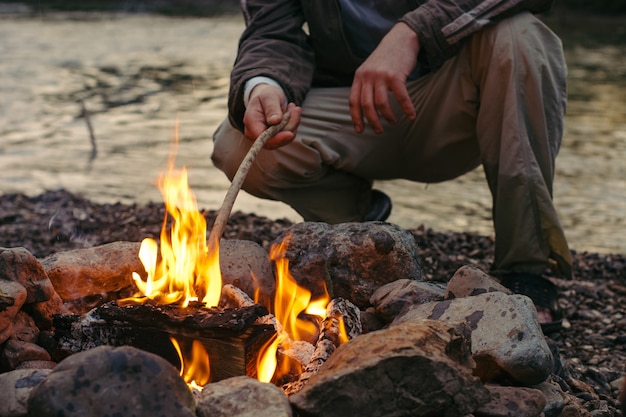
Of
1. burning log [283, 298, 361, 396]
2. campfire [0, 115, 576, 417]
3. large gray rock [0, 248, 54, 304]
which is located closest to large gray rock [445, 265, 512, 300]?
campfire [0, 115, 576, 417]

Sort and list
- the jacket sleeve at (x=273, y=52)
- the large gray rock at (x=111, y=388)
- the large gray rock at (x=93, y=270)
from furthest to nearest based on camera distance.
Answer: the jacket sleeve at (x=273, y=52) < the large gray rock at (x=93, y=270) < the large gray rock at (x=111, y=388)

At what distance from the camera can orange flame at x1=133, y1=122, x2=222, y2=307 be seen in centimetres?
222

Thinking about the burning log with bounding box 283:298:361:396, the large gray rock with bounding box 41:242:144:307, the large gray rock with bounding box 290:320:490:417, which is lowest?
the large gray rock with bounding box 41:242:144:307

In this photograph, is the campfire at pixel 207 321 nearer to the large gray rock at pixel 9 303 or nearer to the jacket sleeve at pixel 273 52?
the large gray rock at pixel 9 303

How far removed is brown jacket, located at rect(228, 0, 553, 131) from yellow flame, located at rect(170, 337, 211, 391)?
1111 mm

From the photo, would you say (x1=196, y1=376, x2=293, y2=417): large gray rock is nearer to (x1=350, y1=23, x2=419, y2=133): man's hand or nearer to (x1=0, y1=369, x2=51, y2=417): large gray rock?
(x1=0, y1=369, x2=51, y2=417): large gray rock

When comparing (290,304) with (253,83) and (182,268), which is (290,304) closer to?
(182,268)

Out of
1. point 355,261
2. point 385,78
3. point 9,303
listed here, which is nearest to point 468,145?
point 385,78

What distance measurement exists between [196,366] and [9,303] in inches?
17.3

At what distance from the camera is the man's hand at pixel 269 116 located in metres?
2.56

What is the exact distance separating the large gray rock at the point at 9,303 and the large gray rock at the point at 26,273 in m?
0.05

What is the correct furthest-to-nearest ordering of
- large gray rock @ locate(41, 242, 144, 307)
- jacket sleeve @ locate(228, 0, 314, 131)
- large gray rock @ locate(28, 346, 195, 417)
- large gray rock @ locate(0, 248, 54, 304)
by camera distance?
jacket sleeve @ locate(228, 0, 314, 131)
large gray rock @ locate(41, 242, 144, 307)
large gray rock @ locate(0, 248, 54, 304)
large gray rock @ locate(28, 346, 195, 417)

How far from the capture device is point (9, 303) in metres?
1.99

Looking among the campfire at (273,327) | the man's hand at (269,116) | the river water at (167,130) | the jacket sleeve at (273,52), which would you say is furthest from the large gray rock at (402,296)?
the river water at (167,130)
